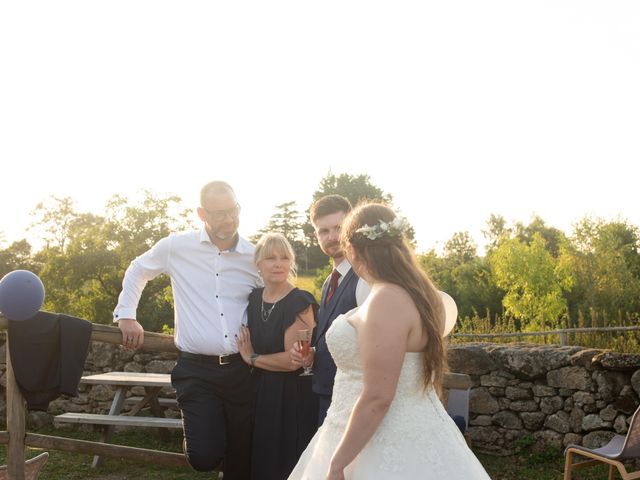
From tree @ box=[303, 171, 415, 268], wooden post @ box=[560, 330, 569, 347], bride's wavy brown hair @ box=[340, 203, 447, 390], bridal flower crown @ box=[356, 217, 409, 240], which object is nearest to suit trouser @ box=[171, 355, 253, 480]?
bride's wavy brown hair @ box=[340, 203, 447, 390]

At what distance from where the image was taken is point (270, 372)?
3.65 meters

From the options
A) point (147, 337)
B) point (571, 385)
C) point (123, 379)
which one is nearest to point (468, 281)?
point (571, 385)

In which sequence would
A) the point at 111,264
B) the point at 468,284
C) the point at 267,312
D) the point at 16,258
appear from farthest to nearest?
the point at 16,258 → the point at 468,284 → the point at 111,264 → the point at 267,312

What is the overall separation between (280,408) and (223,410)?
13.8 inches

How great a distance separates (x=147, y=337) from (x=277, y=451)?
→ 1.06m

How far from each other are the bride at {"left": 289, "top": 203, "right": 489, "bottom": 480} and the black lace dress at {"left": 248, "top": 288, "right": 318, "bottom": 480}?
3.04ft

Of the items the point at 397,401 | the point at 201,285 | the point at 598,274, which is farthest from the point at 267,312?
the point at 598,274

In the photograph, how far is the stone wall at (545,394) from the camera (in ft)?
23.7

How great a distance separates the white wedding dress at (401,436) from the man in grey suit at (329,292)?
22.0 inches

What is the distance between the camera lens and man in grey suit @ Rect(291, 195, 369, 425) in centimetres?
323

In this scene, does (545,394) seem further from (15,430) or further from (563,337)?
(15,430)

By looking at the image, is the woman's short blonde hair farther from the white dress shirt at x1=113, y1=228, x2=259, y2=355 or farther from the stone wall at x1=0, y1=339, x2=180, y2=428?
the stone wall at x1=0, y1=339, x2=180, y2=428

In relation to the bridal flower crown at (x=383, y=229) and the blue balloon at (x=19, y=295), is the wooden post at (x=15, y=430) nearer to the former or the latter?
the blue balloon at (x=19, y=295)

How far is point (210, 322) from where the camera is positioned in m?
3.80
